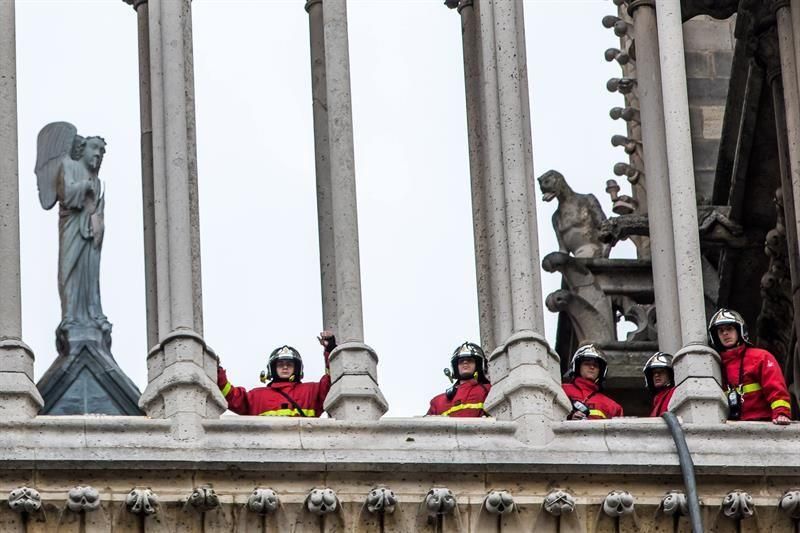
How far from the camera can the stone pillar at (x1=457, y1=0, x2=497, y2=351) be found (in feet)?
101

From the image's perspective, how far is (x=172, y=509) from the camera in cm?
2744

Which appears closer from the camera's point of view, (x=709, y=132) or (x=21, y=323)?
(x=21, y=323)

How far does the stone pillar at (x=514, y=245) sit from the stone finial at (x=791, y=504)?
59.1 inches

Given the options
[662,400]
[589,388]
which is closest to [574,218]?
[589,388]

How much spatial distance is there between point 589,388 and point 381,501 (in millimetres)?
3068

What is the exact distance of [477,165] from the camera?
31.2 m

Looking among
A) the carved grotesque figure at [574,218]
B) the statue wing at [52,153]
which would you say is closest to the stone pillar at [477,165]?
the carved grotesque figure at [574,218]

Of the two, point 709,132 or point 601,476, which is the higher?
point 709,132

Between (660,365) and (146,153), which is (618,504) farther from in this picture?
(146,153)

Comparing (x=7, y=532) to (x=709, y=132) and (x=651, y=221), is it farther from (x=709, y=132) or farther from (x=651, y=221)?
(x=709, y=132)

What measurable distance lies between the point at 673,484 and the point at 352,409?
2.04 metres

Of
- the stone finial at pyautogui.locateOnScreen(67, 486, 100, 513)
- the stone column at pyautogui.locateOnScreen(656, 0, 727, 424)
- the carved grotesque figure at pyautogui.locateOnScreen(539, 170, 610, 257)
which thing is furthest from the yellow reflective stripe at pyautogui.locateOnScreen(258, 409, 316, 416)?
the carved grotesque figure at pyautogui.locateOnScreen(539, 170, 610, 257)

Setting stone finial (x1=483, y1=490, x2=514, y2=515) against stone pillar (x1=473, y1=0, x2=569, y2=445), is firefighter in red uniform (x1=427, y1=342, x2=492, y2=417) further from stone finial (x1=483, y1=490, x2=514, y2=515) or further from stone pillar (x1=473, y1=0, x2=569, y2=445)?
stone finial (x1=483, y1=490, x2=514, y2=515)

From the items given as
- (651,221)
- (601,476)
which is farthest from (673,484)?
(651,221)
